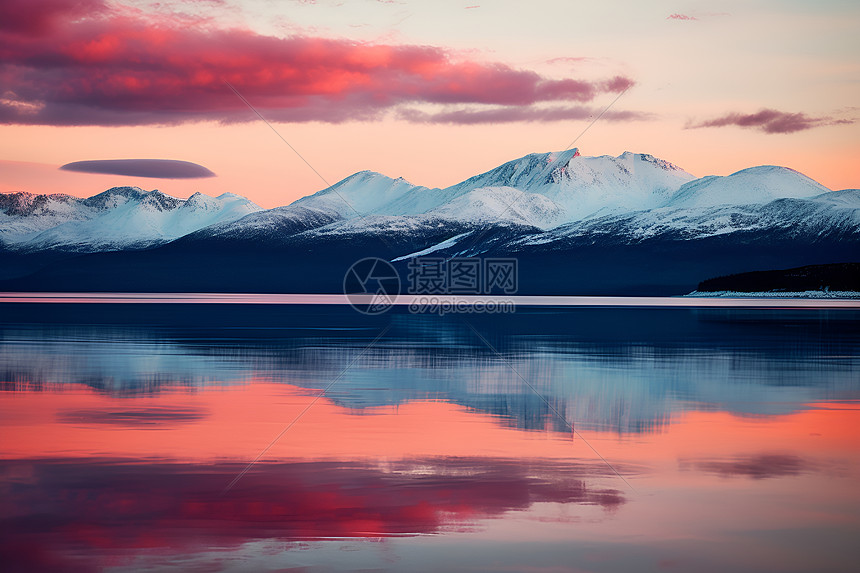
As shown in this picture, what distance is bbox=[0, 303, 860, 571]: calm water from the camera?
457 inches

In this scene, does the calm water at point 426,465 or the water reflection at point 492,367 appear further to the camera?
the water reflection at point 492,367

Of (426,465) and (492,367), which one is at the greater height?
(492,367)

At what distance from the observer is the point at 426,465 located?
1638 centimetres

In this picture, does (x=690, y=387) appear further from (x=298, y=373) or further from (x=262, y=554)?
(x=262, y=554)

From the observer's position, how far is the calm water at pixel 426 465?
11602mm

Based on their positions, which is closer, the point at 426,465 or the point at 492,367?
the point at 426,465

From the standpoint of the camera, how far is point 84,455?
16828mm

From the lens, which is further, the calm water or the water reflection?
the water reflection

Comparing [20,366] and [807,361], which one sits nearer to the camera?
[20,366]

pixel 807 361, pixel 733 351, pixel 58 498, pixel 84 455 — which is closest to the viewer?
pixel 58 498

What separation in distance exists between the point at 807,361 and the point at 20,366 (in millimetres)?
26375

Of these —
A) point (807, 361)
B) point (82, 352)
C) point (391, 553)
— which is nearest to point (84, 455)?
point (391, 553)

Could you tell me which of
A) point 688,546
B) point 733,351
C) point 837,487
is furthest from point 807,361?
point 688,546

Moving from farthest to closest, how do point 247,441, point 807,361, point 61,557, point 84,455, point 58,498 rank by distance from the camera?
1. point 807,361
2. point 247,441
3. point 84,455
4. point 58,498
5. point 61,557
